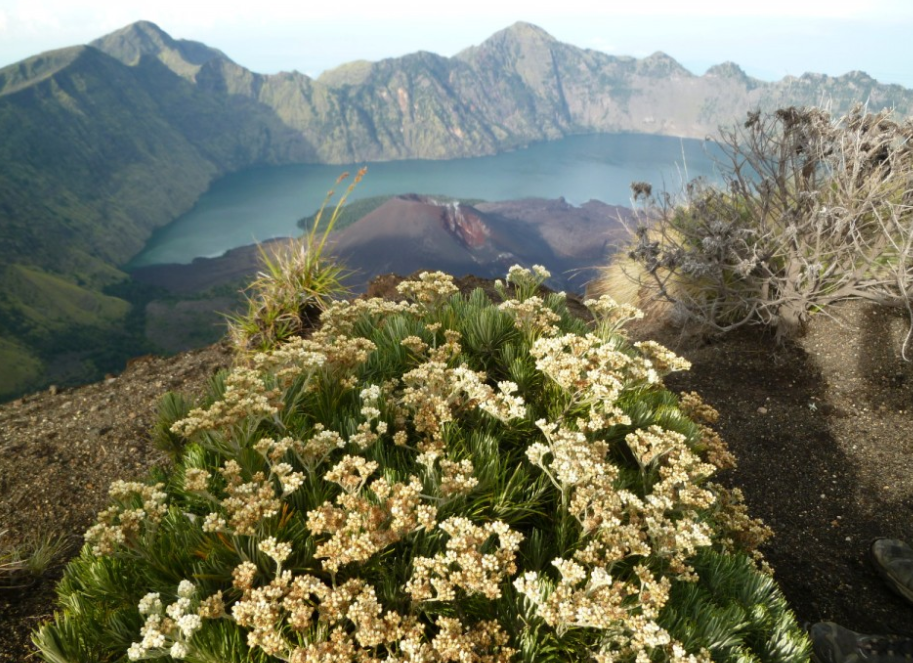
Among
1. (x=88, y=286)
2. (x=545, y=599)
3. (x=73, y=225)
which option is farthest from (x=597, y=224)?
(x=545, y=599)

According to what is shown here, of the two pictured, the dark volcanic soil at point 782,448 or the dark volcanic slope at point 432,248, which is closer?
the dark volcanic soil at point 782,448

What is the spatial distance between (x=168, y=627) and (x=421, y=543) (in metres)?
0.92

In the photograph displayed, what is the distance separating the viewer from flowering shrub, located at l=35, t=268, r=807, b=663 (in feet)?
5.61

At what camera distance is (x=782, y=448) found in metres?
5.60

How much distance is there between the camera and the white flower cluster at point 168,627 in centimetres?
156

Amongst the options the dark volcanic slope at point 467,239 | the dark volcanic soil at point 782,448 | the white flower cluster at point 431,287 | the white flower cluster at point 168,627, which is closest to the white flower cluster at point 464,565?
→ the white flower cluster at point 168,627

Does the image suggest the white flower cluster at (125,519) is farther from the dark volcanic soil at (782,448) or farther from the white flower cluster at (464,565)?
the dark volcanic soil at (782,448)

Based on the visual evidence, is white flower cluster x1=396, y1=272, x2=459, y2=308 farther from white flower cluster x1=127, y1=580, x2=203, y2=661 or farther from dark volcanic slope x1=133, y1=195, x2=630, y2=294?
dark volcanic slope x1=133, y1=195, x2=630, y2=294

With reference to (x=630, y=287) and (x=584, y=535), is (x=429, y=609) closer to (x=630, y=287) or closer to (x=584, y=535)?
(x=584, y=535)

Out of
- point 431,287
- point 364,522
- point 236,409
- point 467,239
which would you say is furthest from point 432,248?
point 364,522

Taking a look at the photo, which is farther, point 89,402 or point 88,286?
point 88,286

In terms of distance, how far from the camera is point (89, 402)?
6.02 m

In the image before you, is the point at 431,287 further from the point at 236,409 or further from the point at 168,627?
the point at 168,627

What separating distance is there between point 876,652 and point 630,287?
7.33 metres
